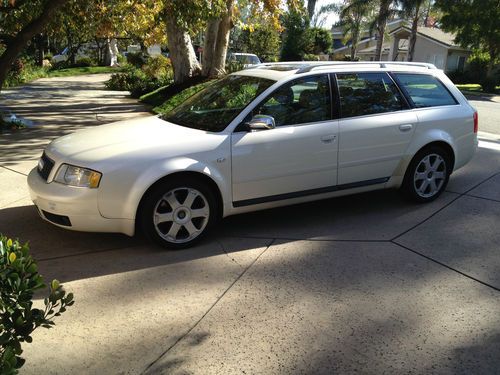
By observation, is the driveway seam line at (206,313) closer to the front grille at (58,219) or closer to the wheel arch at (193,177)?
the wheel arch at (193,177)

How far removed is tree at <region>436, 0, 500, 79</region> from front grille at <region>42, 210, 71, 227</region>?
32.4 metres

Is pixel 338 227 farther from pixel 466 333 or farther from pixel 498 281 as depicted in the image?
pixel 466 333

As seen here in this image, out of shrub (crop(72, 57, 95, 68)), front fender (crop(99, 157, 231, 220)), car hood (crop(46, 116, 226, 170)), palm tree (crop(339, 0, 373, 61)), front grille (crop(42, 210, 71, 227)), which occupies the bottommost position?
shrub (crop(72, 57, 95, 68))

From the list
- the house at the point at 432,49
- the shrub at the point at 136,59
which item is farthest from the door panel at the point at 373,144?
the house at the point at 432,49

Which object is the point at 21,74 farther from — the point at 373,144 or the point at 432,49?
the point at 432,49

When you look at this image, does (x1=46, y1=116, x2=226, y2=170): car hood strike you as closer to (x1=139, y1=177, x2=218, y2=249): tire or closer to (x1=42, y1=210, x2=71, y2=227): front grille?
(x1=139, y1=177, x2=218, y2=249): tire

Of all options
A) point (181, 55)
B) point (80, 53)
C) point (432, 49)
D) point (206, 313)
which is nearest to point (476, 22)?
point (432, 49)

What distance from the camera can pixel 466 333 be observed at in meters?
3.24

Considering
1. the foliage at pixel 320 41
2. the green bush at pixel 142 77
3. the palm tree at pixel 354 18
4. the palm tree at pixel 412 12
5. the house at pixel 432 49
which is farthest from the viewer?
the foliage at pixel 320 41

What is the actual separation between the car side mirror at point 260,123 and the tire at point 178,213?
0.71 meters

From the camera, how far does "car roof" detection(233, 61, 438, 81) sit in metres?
5.05

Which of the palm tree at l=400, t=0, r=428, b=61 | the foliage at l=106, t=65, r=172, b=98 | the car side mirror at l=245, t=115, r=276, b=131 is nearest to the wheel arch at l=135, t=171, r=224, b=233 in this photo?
the car side mirror at l=245, t=115, r=276, b=131

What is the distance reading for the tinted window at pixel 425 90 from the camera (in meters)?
5.59

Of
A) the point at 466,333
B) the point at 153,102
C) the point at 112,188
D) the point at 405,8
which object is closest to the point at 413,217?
the point at 466,333
